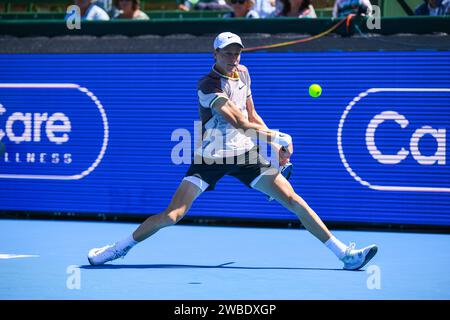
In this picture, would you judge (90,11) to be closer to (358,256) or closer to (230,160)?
(230,160)

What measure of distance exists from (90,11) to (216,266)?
518 cm

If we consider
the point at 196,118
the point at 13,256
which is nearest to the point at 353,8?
the point at 196,118

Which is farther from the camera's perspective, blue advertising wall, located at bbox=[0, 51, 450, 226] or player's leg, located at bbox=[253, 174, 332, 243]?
blue advertising wall, located at bbox=[0, 51, 450, 226]

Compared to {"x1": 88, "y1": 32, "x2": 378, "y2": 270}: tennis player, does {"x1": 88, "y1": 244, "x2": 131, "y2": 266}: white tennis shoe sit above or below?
below

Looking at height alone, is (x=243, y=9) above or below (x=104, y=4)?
below

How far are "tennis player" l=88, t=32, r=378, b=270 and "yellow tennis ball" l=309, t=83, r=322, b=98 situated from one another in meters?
2.65

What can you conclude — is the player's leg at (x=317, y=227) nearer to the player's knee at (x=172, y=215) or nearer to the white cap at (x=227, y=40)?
the player's knee at (x=172, y=215)

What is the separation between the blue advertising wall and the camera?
10.0 meters

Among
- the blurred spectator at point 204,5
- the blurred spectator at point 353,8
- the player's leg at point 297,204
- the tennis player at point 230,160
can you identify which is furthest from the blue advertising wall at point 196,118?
the player's leg at point 297,204

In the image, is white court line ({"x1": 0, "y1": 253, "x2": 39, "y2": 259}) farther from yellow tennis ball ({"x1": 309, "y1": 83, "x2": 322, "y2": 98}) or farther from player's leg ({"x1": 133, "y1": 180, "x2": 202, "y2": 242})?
yellow tennis ball ({"x1": 309, "y1": 83, "x2": 322, "y2": 98})

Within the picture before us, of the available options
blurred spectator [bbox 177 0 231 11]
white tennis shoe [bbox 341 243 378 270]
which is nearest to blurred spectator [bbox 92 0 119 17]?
blurred spectator [bbox 177 0 231 11]

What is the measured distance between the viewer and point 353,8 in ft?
35.0

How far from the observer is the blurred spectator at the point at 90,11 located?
11758mm

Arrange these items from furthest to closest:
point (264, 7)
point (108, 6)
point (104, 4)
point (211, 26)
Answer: point (108, 6), point (104, 4), point (264, 7), point (211, 26)
